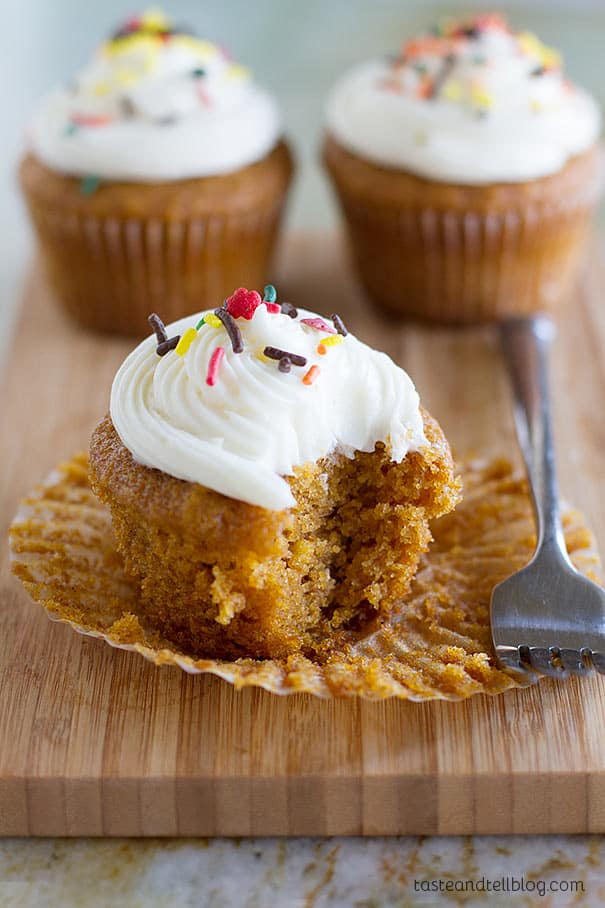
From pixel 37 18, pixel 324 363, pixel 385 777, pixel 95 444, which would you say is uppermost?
pixel 324 363

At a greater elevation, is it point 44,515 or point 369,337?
point 44,515

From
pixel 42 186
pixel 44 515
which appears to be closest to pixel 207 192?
pixel 42 186

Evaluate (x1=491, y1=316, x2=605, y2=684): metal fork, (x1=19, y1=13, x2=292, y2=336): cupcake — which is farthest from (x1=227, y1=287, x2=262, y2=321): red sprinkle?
(x1=19, y1=13, x2=292, y2=336): cupcake

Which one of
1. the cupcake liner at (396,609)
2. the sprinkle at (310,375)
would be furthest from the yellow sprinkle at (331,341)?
the cupcake liner at (396,609)

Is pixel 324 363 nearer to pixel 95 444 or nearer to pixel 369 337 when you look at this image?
pixel 95 444

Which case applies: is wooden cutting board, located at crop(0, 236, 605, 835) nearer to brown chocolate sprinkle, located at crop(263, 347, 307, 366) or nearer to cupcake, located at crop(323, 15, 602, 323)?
brown chocolate sprinkle, located at crop(263, 347, 307, 366)

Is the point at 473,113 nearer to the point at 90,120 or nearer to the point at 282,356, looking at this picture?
the point at 90,120

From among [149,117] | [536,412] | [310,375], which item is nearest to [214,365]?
[310,375]
